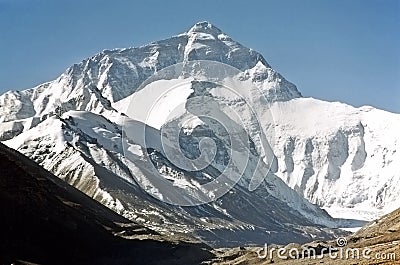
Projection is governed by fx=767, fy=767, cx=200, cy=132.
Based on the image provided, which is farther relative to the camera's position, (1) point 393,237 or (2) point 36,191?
(2) point 36,191

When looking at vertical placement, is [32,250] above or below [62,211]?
below

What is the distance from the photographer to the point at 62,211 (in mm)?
196375

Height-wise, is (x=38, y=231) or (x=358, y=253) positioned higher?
(x=38, y=231)

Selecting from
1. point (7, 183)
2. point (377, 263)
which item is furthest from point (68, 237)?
point (377, 263)

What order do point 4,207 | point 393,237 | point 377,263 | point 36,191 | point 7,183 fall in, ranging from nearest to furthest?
point 377,263, point 393,237, point 4,207, point 7,183, point 36,191

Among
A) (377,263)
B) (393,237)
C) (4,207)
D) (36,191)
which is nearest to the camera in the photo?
(377,263)

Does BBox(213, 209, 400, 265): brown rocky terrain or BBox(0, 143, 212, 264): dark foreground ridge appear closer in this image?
BBox(213, 209, 400, 265): brown rocky terrain

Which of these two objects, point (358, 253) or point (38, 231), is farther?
point (38, 231)

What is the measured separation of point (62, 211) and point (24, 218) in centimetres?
2969

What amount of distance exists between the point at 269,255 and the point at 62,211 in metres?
54.4

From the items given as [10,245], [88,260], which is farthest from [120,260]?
[10,245]

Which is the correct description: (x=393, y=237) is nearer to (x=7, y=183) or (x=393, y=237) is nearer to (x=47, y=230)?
(x=47, y=230)

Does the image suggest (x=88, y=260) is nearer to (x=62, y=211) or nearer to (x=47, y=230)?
(x=47, y=230)

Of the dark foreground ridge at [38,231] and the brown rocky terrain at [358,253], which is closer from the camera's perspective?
the brown rocky terrain at [358,253]
